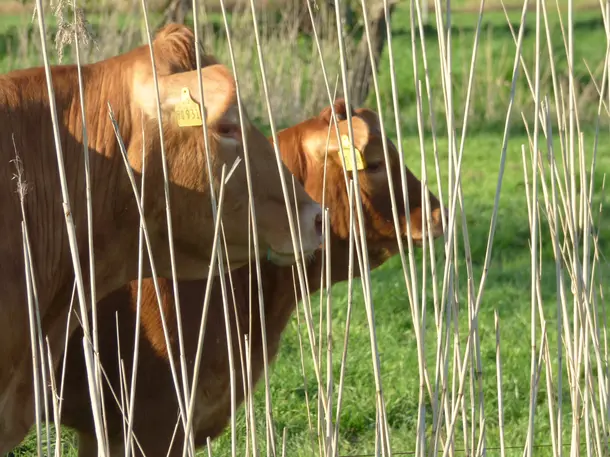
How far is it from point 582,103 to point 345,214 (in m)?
7.53

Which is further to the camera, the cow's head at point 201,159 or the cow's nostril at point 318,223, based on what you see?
the cow's nostril at point 318,223

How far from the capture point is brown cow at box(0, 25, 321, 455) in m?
2.47

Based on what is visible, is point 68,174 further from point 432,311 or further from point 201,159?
point 432,311

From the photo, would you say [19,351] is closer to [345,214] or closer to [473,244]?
[345,214]

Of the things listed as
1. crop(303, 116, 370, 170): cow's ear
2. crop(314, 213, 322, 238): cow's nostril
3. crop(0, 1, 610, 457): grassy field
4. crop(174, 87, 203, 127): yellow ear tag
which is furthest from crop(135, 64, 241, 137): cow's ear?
crop(303, 116, 370, 170): cow's ear

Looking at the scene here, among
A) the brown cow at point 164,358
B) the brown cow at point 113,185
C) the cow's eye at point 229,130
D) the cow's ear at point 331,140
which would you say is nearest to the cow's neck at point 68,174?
the brown cow at point 113,185

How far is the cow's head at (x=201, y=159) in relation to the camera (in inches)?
102

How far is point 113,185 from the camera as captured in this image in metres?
2.60

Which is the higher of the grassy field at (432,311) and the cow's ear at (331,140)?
the cow's ear at (331,140)

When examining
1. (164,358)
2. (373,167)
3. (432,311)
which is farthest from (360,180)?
(432,311)

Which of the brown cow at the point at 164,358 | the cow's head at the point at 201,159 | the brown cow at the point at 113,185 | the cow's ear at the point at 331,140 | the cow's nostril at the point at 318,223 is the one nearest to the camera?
the brown cow at the point at 113,185

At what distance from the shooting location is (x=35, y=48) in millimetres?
8703

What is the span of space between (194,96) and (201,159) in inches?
6.5

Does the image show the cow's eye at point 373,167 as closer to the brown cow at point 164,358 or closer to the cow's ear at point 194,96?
the brown cow at point 164,358
